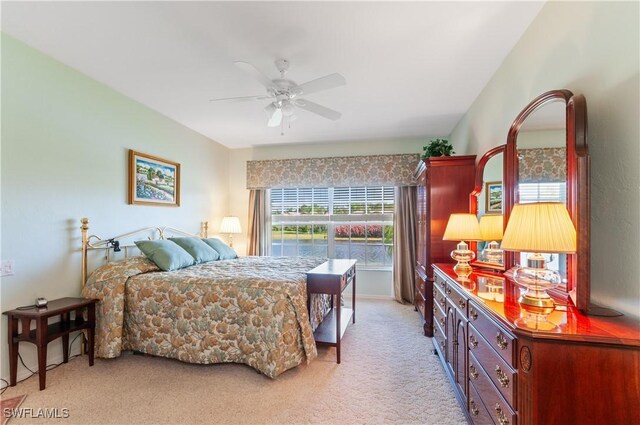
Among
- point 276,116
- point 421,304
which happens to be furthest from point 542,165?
point 421,304

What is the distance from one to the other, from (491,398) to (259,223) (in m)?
4.39

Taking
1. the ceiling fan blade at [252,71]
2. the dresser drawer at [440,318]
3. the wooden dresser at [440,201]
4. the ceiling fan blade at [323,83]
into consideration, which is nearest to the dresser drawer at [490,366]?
the dresser drawer at [440,318]

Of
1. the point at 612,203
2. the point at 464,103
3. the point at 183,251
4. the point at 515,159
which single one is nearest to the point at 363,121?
the point at 464,103

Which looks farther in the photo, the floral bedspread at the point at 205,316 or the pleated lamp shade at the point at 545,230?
the floral bedspread at the point at 205,316

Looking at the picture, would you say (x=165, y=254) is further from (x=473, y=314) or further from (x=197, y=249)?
(x=473, y=314)

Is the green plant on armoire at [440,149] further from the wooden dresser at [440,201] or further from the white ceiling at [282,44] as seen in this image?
the white ceiling at [282,44]

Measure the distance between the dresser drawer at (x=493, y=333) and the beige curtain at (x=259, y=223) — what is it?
405cm

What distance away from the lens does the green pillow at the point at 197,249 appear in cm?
353

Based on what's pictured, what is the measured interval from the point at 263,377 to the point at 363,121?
3225 millimetres

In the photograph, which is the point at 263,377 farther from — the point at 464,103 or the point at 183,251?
the point at 464,103

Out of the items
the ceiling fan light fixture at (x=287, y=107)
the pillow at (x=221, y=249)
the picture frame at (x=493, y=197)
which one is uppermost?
the ceiling fan light fixture at (x=287, y=107)

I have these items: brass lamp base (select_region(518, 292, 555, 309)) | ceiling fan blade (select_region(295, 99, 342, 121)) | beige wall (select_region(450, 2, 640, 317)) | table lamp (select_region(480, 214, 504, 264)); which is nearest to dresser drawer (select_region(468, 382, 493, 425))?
brass lamp base (select_region(518, 292, 555, 309))

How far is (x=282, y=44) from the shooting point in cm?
228

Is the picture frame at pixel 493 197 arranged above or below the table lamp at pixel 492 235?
above
